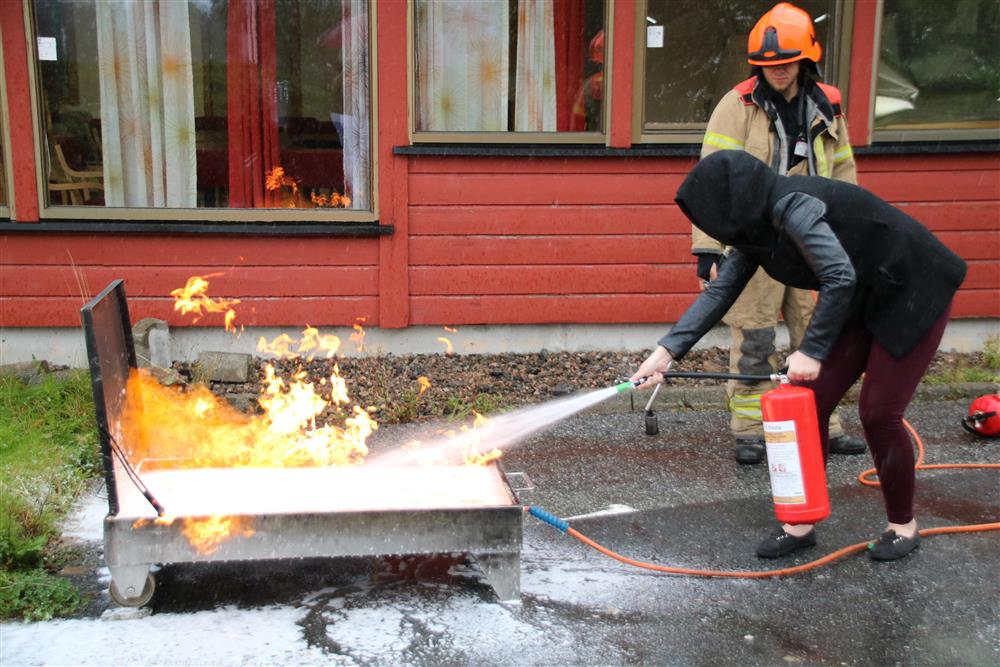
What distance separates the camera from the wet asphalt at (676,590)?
3412 mm

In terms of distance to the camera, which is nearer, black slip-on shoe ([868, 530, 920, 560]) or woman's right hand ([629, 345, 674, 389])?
woman's right hand ([629, 345, 674, 389])

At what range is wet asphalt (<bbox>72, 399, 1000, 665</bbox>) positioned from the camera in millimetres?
3412

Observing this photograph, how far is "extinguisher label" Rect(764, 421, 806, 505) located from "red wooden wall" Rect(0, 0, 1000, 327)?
3.67 metres

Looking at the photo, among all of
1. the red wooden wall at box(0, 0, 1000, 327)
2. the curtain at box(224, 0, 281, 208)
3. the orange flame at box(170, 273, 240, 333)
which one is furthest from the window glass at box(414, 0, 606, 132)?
the orange flame at box(170, 273, 240, 333)

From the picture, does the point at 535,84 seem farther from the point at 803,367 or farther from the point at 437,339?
the point at 803,367

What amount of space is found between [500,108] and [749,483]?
12.5 ft

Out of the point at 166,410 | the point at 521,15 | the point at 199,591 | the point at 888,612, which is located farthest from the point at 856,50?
the point at 199,591

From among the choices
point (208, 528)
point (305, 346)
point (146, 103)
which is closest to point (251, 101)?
point (146, 103)

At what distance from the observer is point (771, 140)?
506 centimetres

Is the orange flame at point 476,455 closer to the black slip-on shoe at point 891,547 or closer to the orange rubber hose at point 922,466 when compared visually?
the black slip-on shoe at point 891,547

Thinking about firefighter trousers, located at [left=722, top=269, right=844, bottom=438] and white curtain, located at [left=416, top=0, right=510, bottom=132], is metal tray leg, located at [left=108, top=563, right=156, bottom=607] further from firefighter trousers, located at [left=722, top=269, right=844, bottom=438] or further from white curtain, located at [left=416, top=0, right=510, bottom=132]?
white curtain, located at [left=416, top=0, right=510, bottom=132]

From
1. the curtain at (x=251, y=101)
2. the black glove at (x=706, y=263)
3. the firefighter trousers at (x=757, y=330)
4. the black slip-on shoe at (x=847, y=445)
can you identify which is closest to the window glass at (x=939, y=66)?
the firefighter trousers at (x=757, y=330)

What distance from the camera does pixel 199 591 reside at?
150 inches

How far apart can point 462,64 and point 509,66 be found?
1.25 feet
